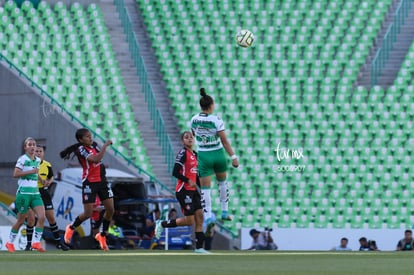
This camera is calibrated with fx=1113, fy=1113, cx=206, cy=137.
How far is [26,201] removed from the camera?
18547 mm

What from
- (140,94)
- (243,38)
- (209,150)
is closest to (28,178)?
(209,150)

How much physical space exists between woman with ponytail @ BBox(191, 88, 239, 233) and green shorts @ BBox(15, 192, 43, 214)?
3.87m

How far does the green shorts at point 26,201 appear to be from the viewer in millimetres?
18562

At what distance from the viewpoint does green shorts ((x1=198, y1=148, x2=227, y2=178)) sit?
52.0 ft

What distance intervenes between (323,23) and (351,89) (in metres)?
2.52

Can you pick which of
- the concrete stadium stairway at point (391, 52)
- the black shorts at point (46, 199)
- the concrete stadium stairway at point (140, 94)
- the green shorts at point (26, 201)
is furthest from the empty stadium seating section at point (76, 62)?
the green shorts at point (26, 201)

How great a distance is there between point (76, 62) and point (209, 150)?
53.6 ft

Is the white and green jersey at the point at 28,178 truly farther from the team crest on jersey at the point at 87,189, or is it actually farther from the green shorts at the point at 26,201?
the team crest on jersey at the point at 87,189

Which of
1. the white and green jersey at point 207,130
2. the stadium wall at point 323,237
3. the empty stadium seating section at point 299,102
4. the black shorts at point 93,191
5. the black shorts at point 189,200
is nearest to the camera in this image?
the white and green jersey at point 207,130

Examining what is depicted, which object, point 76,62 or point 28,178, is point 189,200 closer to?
point 28,178

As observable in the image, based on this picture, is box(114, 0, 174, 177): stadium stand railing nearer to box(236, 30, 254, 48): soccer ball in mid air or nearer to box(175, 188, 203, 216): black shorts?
box(236, 30, 254, 48): soccer ball in mid air

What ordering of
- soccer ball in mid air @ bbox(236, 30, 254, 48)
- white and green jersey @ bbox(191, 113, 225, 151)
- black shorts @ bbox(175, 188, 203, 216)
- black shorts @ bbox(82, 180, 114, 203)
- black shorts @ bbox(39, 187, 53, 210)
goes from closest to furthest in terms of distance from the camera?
white and green jersey @ bbox(191, 113, 225, 151) → black shorts @ bbox(175, 188, 203, 216) → black shorts @ bbox(82, 180, 114, 203) → black shorts @ bbox(39, 187, 53, 210) → soccer ball in mid air @ bbox(236, 30, 254, 48)

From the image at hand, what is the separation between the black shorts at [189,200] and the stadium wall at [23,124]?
12312 millimetres

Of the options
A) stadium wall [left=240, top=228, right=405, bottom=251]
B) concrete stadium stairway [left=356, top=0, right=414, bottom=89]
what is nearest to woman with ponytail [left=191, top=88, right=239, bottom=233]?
stadium wall [left=240, top=228, right=405, bottom=251]
